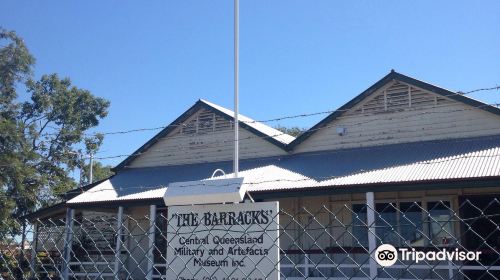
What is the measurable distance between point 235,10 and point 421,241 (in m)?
7.85

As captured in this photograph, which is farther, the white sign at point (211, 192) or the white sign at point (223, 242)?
the white sign at point (211, 192)

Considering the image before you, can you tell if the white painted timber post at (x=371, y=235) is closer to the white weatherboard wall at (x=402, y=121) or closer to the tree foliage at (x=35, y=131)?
the white weatherboard wall at (x=402, y=121)

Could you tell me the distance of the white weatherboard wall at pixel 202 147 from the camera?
1862 cm

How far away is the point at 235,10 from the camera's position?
15703mm

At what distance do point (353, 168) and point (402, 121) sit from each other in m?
2.49

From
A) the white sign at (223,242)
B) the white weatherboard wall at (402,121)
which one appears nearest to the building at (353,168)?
the white weatherboard wall at (402,121)

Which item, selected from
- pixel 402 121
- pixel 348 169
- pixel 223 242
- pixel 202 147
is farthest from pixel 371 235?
pixel 202 147

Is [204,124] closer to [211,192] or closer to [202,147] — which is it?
[202,147]

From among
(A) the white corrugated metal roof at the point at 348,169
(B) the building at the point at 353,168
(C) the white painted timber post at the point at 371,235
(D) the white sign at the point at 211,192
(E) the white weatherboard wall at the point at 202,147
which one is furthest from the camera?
(E) the white weatherboard wall at the point at 202,147

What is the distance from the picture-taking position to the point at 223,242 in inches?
125

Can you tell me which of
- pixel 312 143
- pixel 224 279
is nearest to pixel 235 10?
pixel 312 143

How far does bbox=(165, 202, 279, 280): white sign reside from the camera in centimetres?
302

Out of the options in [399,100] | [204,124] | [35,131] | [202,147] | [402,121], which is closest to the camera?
[402,121]

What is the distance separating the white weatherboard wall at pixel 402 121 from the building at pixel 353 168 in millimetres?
28
